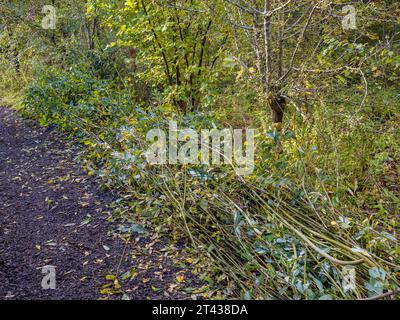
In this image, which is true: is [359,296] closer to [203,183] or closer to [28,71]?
[203,183]

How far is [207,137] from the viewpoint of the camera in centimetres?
327

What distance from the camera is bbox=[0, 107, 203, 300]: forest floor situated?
2.21 metres

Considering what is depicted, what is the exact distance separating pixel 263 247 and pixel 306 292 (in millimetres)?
449

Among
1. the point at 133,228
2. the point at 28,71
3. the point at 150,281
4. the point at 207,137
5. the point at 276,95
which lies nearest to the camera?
the point at 150,281

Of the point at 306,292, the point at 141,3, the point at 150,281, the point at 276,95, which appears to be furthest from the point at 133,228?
the point at 141,3

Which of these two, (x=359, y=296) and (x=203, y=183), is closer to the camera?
(x=359, y=296)

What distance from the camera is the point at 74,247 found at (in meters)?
2.60

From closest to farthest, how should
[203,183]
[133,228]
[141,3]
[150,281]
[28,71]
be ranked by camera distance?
[150,281] < [133,228] < [203,183] < [141,3] < [28,71]

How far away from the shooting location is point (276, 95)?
3.67 metres

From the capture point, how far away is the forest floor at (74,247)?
7.25ft
